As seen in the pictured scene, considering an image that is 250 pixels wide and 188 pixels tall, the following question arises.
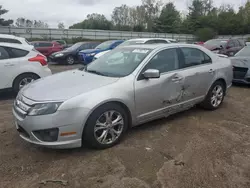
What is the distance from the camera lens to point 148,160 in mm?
3176

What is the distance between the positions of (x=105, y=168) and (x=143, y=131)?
49.7 inches

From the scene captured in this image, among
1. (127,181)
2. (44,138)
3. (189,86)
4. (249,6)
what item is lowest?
(127,181)

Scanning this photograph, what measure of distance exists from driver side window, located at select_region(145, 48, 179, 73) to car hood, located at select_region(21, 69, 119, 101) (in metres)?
0.79

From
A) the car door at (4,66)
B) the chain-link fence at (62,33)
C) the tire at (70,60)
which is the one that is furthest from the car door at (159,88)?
the chain-link fence at (62,33)

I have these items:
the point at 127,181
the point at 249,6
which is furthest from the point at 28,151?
the point at 249,6

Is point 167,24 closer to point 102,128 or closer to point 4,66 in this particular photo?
point 4,66

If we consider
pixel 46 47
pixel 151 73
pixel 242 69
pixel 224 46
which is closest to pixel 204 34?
pixel 224 46

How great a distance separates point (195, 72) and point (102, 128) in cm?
219

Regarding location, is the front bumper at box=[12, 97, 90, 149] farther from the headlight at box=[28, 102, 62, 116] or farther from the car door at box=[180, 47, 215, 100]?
the car door at box=[180, 47, 215, 100]

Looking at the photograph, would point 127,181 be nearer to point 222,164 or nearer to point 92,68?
point 222,164

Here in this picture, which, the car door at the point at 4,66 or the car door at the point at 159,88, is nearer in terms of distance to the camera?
the car door at the point at 159,88

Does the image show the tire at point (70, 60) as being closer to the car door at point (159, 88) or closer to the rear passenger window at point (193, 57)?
the rear passenger window at point (193, 57)

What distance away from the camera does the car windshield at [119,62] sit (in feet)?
12.7

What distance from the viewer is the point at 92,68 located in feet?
14.1
